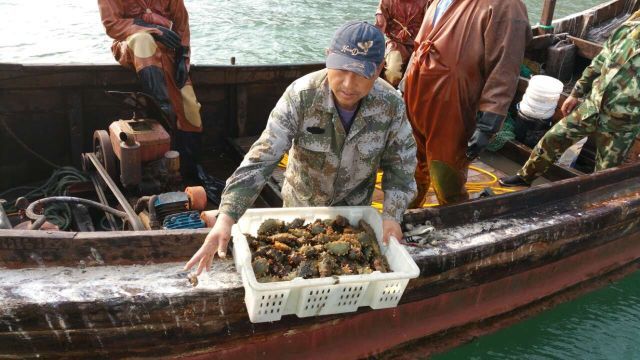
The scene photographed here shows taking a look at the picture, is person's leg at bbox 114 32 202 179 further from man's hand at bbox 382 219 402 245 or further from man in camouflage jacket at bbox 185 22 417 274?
man's hand at bbox 382 219 402 245

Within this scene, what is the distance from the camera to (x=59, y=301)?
240 centimetres

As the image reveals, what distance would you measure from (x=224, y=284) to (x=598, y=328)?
3.68m

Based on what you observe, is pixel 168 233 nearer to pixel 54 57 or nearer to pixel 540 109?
pixel 540 109

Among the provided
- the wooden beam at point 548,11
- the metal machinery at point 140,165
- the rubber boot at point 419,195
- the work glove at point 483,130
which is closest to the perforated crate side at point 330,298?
the metal machinery at point 140,165

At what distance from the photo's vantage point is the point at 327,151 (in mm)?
2650

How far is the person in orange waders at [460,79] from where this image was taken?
330cm

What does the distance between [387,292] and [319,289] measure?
362 mm

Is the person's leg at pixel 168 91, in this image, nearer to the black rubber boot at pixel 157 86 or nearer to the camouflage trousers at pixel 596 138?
the black rubber boot at pixel 157 86

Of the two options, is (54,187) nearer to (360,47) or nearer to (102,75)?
(102,75)

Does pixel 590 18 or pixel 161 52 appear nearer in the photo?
pixel 161 52

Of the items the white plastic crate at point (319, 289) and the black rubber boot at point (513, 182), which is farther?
the black rubber boot at point (513, 182)

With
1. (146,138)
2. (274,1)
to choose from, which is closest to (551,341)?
(146,138)

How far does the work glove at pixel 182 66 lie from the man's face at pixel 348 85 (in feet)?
8.11

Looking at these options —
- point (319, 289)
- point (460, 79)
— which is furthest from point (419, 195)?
point (319, 289)
